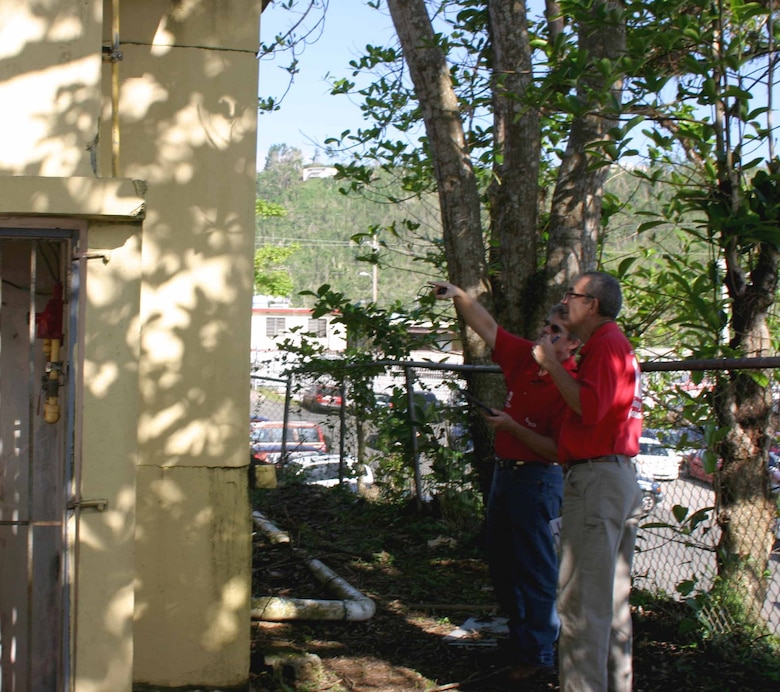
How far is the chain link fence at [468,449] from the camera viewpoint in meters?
5.17

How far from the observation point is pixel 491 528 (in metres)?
5.00

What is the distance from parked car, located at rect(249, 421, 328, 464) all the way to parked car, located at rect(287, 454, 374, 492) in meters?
0.12

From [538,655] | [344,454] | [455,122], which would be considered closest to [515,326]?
[455,122]

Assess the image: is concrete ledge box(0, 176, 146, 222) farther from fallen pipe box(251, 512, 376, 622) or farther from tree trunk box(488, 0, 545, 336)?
tree trunk box(488, 0, 545, 336)

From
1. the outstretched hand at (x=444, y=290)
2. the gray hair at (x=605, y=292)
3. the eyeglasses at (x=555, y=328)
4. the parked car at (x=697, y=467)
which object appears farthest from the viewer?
the parked car at (x=697, y=467)

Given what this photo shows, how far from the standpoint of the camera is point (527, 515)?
15.8ft

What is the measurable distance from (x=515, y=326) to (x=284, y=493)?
418 centimetres

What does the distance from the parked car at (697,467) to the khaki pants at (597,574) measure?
4.21 ft

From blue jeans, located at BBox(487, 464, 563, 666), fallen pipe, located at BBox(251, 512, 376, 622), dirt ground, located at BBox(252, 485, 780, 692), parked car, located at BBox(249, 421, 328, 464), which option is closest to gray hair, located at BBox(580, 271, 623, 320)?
blue jeans, located at BBox(487, 464, 563, 666)

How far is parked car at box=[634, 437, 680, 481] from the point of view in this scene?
574 centimetres

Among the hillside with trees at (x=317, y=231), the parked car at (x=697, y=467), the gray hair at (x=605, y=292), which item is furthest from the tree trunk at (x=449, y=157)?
the hillside with trees at (x=317, y=231)

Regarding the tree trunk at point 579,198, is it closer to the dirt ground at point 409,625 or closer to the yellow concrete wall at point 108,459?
the dirt ground at point 409,625

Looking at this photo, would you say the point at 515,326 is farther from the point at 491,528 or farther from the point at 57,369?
the point at 57,369

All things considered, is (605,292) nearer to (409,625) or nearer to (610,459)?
(610,459)
